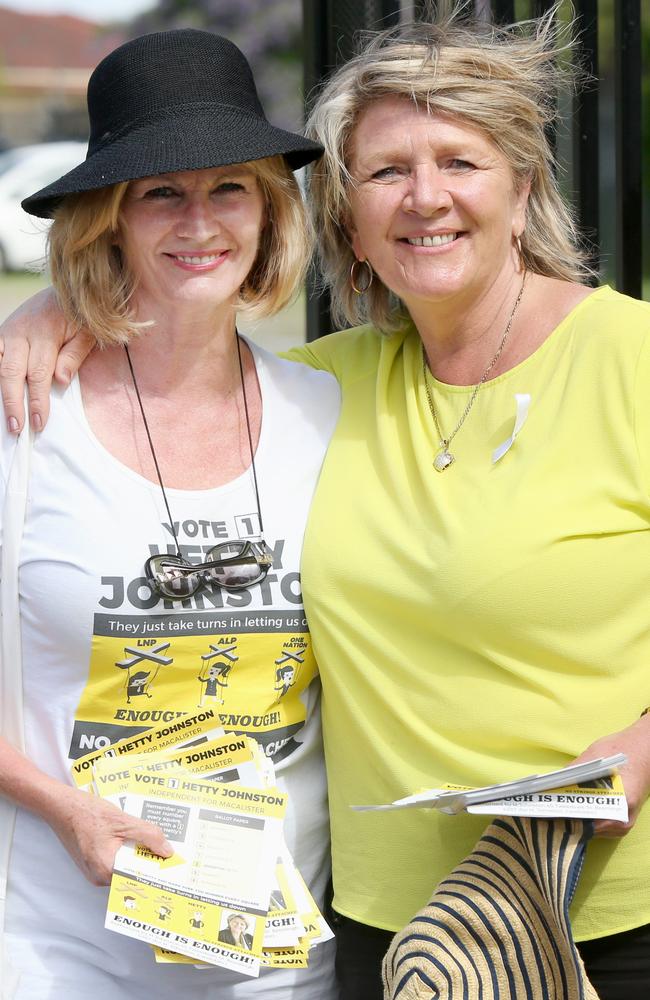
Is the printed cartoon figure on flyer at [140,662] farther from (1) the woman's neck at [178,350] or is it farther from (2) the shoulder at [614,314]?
(2) the shoulder at [614,314]

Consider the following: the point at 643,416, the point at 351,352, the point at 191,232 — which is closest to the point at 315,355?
the point at 351,352

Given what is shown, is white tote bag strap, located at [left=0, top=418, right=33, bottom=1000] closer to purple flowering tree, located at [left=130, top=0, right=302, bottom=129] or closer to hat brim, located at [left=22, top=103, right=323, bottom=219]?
hat brim, located at [left=22, top=103, right=323, bottom=219]

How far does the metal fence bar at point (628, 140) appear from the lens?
2711 millimetres

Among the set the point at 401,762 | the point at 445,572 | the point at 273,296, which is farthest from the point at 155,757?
the point at 273,296

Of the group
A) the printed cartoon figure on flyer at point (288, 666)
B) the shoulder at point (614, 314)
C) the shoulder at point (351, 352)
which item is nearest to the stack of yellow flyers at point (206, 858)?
the printed cartoon figure on flyer at point (288, 666)

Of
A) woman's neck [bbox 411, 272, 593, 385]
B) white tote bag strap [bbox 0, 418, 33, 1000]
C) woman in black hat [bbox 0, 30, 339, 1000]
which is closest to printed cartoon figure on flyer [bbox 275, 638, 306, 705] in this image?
woman in black hat [bbox 0, 30, 339, 1000]

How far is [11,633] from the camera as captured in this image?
2037mm

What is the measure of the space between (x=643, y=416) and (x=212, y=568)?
80cm

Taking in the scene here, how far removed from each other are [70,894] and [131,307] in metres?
1.12

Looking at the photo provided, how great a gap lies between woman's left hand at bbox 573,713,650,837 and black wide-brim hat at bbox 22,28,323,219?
121 cm

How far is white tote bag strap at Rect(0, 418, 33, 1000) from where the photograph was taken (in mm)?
2023

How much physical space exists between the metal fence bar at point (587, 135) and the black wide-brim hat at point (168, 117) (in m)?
0.83

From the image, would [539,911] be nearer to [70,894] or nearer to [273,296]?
[70,894]

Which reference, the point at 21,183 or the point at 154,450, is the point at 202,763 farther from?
the point at 21,183
